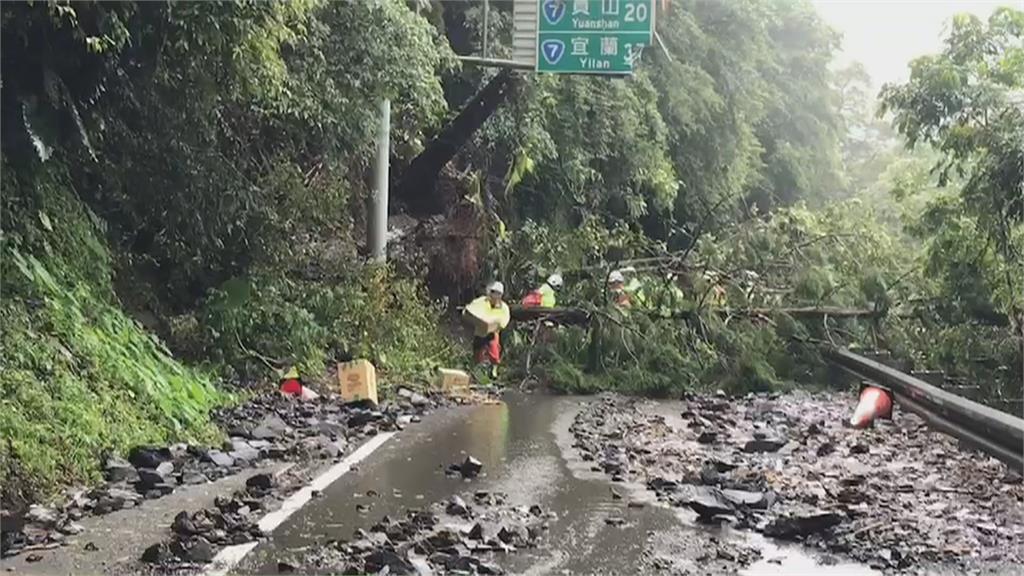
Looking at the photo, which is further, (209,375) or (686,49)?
(686,49)

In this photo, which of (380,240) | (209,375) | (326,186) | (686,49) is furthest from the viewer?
→ (686,49)

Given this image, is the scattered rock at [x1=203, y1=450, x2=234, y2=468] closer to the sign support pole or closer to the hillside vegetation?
the hillside vegetation

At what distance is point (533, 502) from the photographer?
673 centimetres

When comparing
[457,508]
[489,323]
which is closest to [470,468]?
[457,508]

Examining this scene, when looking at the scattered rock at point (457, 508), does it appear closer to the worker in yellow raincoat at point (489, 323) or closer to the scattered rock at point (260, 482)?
the scattered rock at point (260, 482)

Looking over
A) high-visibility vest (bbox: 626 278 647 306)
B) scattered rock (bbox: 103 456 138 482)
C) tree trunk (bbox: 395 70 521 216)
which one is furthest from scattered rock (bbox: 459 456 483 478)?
tree trunk (bbox: 395 70 521 216)

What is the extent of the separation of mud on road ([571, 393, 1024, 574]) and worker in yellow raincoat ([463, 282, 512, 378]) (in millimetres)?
3441

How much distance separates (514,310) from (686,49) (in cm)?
1000

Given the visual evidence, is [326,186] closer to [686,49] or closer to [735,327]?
[735,327]

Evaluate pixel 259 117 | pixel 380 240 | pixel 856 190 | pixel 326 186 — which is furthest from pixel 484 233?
pixel 856 190

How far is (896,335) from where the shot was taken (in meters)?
15.6

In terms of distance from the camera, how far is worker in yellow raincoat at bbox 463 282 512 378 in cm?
1520

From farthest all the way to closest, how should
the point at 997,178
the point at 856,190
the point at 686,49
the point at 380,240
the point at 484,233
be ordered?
the point at 856,190
the point at 686,49
the point at 484,233
the point at 380,240
the point at 997,178

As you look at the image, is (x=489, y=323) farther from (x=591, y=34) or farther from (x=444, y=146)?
(x=444, y=146)
